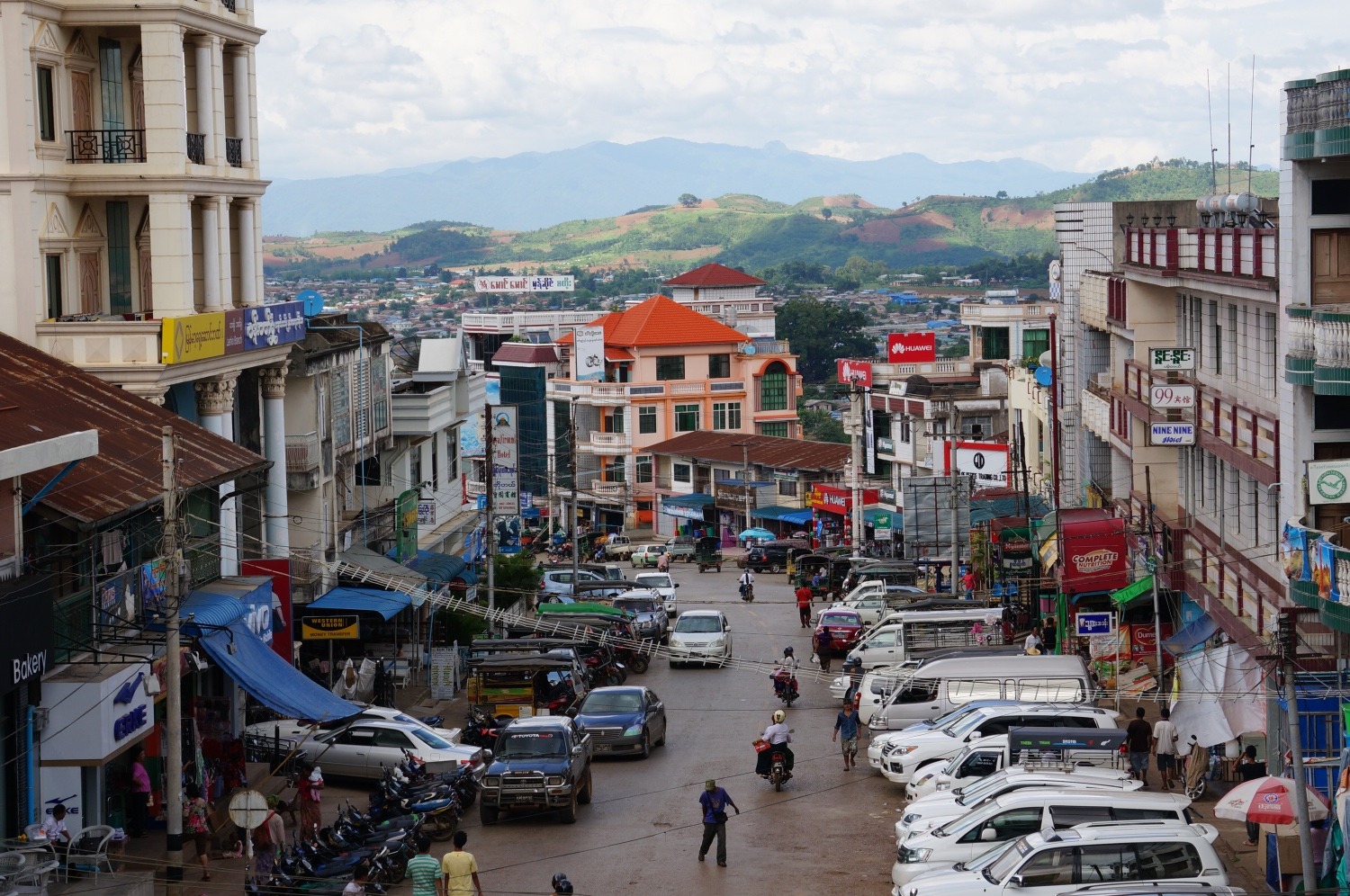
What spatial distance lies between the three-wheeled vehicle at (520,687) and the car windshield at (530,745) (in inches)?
300

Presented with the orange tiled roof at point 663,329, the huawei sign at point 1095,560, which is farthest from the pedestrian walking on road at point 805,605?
the orange tiled roof at point 663,329

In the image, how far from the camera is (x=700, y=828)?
28.1 meters

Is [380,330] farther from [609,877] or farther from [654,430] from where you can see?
[654,430]

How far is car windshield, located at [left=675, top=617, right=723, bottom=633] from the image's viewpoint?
47.2 m

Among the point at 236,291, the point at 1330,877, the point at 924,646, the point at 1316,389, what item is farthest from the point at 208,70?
the point at 1330,877

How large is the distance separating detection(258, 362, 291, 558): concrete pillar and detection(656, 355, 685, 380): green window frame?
202 feet

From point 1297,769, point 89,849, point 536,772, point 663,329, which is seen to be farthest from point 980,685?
point 663,329

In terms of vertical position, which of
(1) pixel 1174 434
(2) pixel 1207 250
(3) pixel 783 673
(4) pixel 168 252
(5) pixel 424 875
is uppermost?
(4) pixel 168 252

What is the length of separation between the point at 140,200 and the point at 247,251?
4046 mm

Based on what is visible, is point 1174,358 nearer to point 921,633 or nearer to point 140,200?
point 921,633

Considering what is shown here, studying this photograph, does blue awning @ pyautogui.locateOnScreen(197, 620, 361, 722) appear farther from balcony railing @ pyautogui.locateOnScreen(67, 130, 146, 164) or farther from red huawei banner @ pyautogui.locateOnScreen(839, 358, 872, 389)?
red huawei banner @ pyautogui.locateOnScreen(839, 358, 872, 389)

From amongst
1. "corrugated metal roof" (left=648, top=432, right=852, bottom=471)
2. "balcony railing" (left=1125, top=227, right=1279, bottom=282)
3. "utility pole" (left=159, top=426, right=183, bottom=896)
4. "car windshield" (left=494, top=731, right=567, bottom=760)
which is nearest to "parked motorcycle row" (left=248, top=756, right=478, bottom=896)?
"car windshield" (left=494, top=731, right=567, bottom=760)

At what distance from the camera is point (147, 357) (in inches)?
1344

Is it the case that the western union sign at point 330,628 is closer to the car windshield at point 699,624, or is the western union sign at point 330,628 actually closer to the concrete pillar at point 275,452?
the concrete pillar at point 275,452
